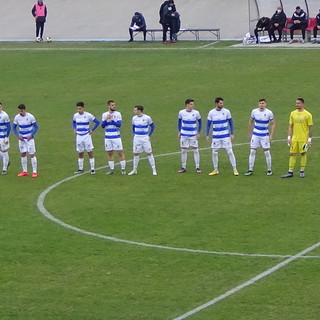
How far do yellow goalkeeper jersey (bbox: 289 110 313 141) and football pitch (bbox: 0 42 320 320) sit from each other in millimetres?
1275

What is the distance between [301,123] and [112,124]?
548cm

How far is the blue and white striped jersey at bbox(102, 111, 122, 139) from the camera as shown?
2939 centimetres

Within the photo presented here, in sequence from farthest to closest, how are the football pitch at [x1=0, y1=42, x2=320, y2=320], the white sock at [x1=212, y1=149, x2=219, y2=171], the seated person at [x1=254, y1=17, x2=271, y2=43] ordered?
1. the seated person at [x1=254, y1=17, x2=271, y2=43]
2. the white sock at [x1=212, y1=149, x2=219, y2=171]
3. the football pitch at [x1=0, y1=42, x2=320, y2=320]

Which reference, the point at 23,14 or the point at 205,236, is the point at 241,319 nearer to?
the point at 205,236

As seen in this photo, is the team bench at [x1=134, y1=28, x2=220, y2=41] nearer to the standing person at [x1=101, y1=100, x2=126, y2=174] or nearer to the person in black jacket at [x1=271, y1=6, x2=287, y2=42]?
the person in black jacket at [x1=271, y1=6, x2=287, y2=42]

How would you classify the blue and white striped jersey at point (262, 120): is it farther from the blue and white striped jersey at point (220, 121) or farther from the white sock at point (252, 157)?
the blue and white striped jersey at point (220, 121)

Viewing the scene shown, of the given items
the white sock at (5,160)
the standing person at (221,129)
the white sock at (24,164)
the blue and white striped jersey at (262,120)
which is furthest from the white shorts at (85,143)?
the blue and white striped jersey at (262,120)

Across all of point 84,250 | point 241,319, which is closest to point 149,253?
point 84,250

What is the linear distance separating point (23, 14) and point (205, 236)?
1778 inches

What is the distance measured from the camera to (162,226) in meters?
24.3

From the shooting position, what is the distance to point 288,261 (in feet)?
70.1

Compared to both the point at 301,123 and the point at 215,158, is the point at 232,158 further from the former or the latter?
the point at 301,123

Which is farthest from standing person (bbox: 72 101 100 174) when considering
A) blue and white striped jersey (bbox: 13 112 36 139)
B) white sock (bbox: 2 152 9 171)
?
white sock (bbox: 2 152 9 171)

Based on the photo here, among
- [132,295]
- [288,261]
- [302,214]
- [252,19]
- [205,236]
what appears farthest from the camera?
[252,19]
